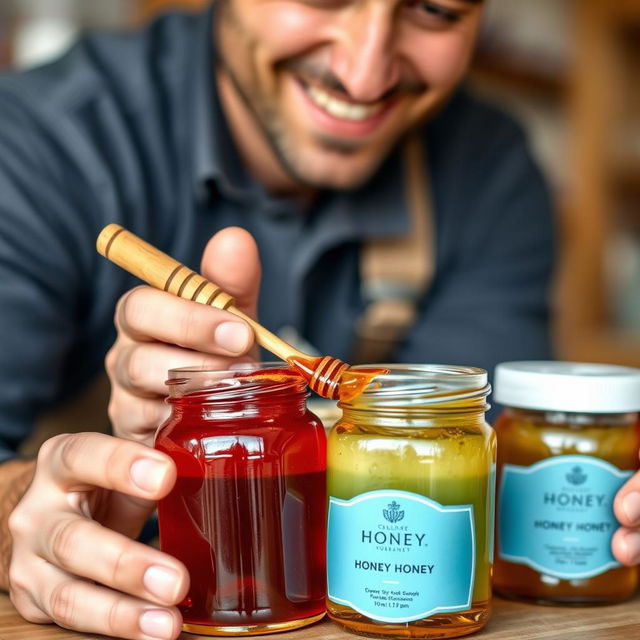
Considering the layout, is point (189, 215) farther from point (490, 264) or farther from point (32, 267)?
point (490, 264)

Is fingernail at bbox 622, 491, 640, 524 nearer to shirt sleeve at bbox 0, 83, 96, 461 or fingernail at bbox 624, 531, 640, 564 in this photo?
fingernail at bbox 624, 531, 640, 564

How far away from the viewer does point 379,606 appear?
0.58m

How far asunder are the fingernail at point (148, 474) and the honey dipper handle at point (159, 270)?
0.44 feet

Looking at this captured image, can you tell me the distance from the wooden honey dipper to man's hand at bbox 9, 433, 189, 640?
0.11m

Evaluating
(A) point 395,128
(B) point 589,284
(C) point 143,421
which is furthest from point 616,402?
(B) point 589,284

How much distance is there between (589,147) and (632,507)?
2472mm

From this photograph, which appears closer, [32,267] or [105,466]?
[105,466]

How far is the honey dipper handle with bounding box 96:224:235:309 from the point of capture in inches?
26.3

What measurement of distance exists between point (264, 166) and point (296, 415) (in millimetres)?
778

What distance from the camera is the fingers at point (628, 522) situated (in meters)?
0.66

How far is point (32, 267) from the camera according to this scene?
42.3 inches

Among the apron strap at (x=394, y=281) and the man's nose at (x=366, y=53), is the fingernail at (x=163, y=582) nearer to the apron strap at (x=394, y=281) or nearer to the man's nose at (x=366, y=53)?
the man's nose at (x=366, y=53)

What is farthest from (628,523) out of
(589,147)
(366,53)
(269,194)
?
(589,147)

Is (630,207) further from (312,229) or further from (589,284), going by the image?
(312,229)
